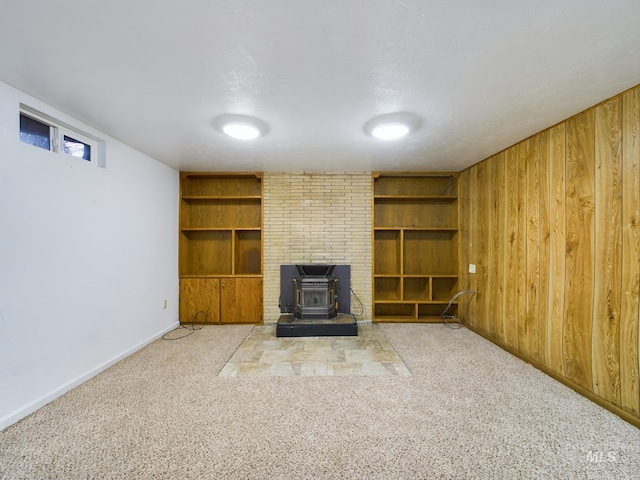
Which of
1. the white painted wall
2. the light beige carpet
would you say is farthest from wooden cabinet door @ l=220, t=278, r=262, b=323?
the light beige carpet

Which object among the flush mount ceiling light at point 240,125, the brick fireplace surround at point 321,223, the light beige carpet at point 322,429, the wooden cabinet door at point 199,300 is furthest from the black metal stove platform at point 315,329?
the flush mount ceiling light at point 240,125

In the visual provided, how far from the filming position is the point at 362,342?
3273 mm

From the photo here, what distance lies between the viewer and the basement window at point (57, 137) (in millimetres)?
2049

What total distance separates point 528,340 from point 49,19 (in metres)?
4.27

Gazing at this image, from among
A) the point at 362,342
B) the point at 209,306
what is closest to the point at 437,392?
the point at 362,342

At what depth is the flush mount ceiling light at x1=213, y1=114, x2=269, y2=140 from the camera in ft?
7.41

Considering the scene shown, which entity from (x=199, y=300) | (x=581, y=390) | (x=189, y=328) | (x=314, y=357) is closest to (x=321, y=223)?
(x=314, y=357)

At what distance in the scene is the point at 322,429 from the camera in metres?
1.76

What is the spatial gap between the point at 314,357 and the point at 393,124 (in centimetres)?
244

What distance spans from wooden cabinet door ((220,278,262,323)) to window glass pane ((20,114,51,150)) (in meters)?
2.48

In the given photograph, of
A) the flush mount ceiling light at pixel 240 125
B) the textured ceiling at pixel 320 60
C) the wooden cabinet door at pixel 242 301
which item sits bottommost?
the wooden cabinet door at pixel 242 301

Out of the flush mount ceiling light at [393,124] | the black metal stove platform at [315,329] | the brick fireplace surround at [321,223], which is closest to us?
Result: the flush mount ceiling light at [393,124]

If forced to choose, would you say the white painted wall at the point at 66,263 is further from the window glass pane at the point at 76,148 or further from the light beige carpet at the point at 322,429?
the light beige carpet at the point at 322,429

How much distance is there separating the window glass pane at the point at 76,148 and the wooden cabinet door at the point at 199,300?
2.06m
